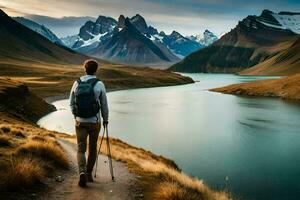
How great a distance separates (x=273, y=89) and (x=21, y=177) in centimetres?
15905

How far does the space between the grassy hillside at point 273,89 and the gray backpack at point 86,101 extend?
137m

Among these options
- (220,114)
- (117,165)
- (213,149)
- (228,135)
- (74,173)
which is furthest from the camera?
(220,114)

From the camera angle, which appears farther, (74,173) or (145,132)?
(145,132)

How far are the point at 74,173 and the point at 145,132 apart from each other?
168ft

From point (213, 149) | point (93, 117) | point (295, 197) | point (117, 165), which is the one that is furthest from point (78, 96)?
point (213, 149)

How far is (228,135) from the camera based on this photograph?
63500 millimetres

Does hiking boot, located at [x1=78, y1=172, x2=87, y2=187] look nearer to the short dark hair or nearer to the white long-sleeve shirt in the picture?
the white long-sleeve shirt

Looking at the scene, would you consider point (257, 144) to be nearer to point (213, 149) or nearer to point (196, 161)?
point (213, 149)

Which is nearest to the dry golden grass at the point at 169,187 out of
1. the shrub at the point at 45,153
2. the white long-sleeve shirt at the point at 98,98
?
the white long-sleeve shirt at the point at 98,98

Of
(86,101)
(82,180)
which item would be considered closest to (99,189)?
(82,180)

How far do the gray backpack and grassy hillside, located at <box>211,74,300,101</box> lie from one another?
136772 mm

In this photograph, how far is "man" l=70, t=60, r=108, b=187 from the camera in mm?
14062

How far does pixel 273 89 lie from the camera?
163375 mm

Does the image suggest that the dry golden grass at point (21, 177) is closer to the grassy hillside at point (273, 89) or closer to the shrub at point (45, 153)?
the shrub at point (45, 153)
